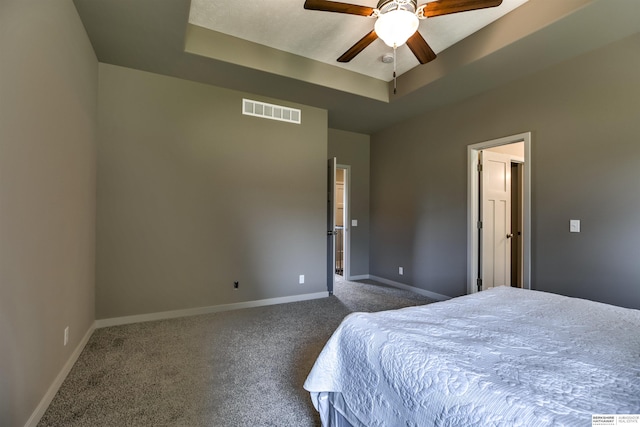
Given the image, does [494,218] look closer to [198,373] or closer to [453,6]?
[453,6]

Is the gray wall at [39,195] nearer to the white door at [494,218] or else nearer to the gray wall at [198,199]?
the gray wall at [198,199]

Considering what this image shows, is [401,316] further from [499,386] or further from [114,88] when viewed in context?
[114,88]

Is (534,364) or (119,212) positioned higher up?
(119,212)

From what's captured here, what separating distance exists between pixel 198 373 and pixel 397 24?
2886 mm

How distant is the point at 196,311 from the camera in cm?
343

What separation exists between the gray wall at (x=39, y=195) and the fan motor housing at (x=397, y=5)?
209 cm

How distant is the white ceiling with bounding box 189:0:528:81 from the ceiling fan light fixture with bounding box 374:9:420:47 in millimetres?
639

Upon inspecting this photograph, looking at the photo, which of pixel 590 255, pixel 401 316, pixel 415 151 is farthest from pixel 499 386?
pixel 415 151

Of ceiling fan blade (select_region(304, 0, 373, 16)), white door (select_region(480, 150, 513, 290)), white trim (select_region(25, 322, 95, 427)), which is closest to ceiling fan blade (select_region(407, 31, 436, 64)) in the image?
ceiling fan blade (select_region(304, 0, 373, 16))

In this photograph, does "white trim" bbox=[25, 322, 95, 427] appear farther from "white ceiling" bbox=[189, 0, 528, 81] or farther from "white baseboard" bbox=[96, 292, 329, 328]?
"white ceiling" bbox=[189, 0, 528, 81]

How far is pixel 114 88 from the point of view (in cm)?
309

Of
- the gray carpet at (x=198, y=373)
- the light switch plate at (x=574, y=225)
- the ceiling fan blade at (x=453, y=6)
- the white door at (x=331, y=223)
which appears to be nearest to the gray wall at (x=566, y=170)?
the light switch plate at (x=574, y=225)

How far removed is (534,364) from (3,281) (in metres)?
2.30

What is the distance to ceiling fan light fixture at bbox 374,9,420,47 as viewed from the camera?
195 cm
